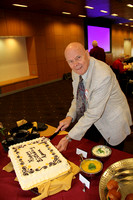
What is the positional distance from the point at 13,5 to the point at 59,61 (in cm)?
311

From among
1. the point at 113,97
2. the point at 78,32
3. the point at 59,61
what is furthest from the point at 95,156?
the point at 78,32

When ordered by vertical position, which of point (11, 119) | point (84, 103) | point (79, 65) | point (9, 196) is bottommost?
point (11, 119)

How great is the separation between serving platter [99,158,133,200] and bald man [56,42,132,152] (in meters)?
0.34

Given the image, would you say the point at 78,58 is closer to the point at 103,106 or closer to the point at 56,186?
the point at 103,106

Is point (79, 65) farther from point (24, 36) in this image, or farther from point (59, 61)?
point (59, 61)

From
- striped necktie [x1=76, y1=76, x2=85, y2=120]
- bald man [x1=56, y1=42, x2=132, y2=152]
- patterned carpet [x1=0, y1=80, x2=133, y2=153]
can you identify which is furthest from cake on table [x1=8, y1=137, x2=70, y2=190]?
patterned carpet [x1=0, y1=80, x2=133, y2=153]

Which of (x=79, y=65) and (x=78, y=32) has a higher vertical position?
(x=78, y=32)

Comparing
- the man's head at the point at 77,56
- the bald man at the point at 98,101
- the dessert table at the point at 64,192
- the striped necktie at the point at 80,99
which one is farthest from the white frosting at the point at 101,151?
the man's head at the point at 77,56

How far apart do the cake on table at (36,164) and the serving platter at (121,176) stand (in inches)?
7.3

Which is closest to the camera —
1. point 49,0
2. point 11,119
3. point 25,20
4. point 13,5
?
point 11,119

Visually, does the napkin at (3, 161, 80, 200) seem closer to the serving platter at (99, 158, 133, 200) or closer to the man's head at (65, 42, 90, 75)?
the serving platter at (99, 158, 133, 200)

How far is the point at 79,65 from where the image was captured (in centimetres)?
117

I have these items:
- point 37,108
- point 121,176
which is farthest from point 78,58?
point 37,108

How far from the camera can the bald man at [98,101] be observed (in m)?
1.11
